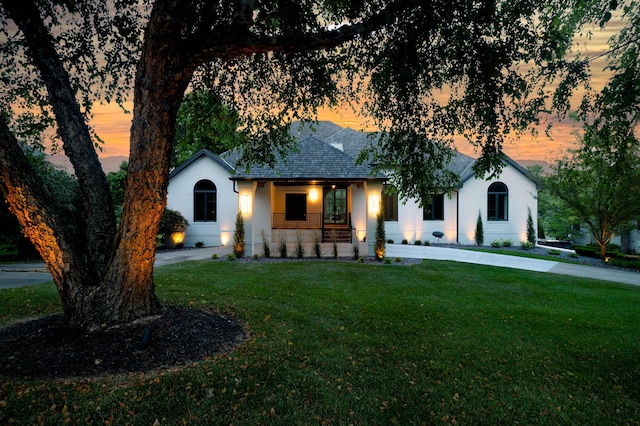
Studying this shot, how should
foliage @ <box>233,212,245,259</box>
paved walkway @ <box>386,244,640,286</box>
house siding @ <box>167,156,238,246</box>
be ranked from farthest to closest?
house siding @ <box>167,156,238,246</box>, foliage @ <box>233,212,245,259</box>, paved walkway @ <box>386,244,640,286</box>

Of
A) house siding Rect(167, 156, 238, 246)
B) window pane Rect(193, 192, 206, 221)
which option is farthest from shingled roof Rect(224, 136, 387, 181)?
window pane Rect(193, 192, 206, 221)

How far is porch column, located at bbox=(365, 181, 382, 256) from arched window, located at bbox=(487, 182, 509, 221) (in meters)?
9.61

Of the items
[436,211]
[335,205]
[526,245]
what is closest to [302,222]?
[335,205]

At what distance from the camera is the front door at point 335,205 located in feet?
67.2

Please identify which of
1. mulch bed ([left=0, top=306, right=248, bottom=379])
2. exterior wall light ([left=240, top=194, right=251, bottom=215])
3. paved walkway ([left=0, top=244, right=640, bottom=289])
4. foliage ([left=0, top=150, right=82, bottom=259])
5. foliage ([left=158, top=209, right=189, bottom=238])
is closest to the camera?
mulch bed ([left=0, top=306, right=248, bottom=379])

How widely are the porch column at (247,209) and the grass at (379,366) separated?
5.97 meters

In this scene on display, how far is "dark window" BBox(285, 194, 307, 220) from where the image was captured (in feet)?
66.9

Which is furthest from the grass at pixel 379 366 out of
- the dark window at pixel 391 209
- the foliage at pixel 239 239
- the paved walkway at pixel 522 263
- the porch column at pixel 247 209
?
the dark window at pixel 391 209

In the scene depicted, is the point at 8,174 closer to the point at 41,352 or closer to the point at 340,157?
the point at 41,352

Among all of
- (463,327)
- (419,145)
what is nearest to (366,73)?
(419,145)

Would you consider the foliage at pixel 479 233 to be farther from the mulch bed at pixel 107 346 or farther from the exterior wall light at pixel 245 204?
the mulch bed at pixel 107 346

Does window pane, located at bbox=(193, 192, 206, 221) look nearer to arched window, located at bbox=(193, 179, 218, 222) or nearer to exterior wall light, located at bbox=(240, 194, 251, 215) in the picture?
arched window, located at bbox=(193, 179, 218, 222)

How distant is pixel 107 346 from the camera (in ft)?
14.1

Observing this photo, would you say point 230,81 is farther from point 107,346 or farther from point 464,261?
point 464,261
